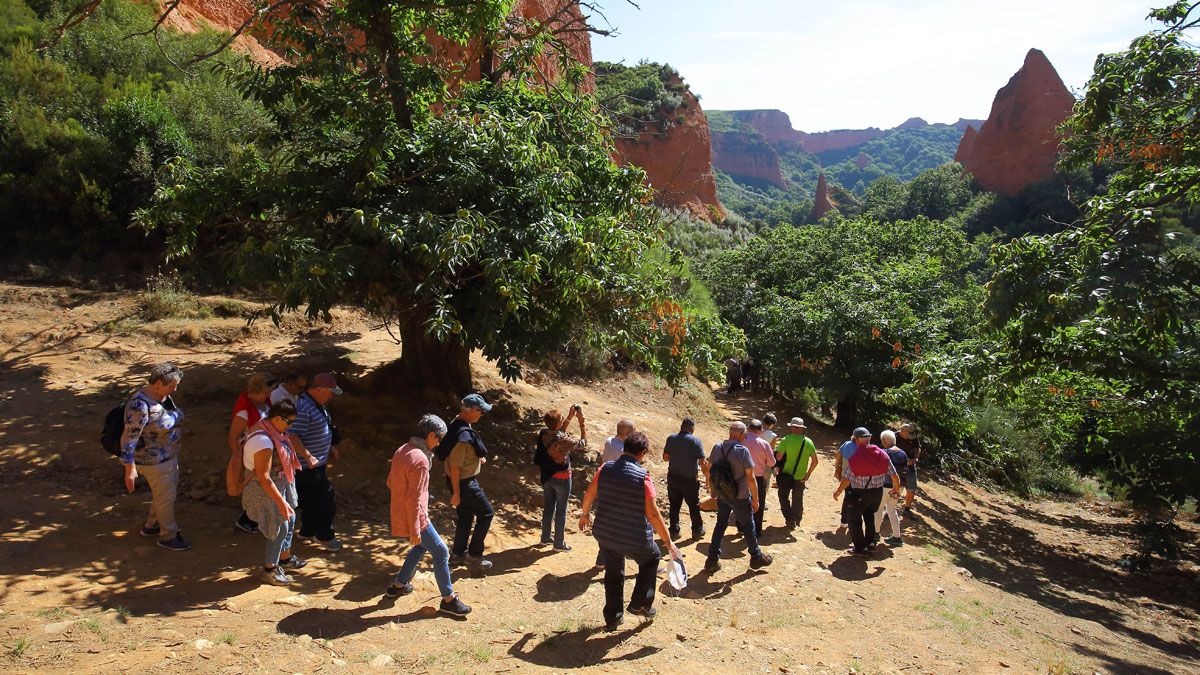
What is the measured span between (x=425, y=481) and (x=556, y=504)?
2.25m

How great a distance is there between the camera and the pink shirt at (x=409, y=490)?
493 centimetres

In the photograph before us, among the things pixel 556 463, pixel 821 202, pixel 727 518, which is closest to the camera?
A: pixel 556 463

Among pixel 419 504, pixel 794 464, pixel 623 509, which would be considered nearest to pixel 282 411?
pixel 419 504

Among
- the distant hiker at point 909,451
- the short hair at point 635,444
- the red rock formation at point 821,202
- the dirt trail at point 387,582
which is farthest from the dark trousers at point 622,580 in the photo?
the red rock formation at point 821,202

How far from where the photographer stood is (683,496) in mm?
7355

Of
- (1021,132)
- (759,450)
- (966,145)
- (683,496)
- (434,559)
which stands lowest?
(683,496)

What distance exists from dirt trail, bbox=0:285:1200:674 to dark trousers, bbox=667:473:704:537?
0.89ft

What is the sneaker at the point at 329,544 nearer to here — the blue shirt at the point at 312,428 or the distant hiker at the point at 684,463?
the blue shirt at the point at 312,428

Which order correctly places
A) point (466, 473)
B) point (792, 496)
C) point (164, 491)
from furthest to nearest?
point (792, 496) < point (466, 473) < point (164, 491)

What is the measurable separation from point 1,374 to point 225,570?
18.6 ft

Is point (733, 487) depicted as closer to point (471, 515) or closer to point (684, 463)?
point (684, 463)

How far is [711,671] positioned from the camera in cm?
487

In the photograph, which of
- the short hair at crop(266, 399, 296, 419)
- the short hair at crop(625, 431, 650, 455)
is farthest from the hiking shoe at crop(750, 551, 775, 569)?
the short hair at crop(266, 399, 296, 419)

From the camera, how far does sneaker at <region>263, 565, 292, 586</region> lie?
528 cm
